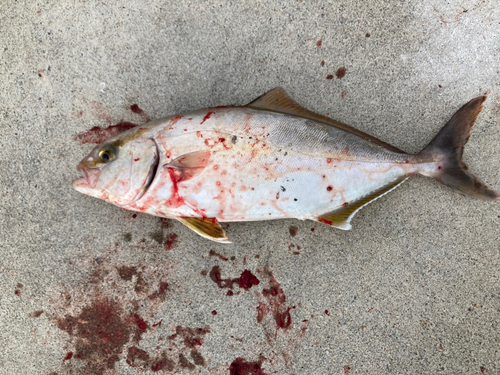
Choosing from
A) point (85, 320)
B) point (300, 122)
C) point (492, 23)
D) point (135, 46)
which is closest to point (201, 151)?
point (300, 122)

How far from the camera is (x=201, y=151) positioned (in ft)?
6.48

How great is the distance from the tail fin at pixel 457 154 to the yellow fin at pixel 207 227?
5.00ft

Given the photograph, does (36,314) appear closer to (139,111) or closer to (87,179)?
(87,179)

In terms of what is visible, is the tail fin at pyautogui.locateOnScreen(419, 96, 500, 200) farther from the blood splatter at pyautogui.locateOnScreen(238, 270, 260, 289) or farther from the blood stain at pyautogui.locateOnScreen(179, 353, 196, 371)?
the blood stain at pyautogui.locateOnScreen(179, 353, 196, 371)

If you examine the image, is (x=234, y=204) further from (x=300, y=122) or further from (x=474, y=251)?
(x=474, y=251)

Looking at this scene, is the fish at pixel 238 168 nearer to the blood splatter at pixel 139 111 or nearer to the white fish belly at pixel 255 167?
the white fish belly at pixel 255 167

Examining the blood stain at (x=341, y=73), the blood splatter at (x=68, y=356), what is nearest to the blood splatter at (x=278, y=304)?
the blood splatter at (x=68, y=356)

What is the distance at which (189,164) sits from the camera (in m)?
1.97

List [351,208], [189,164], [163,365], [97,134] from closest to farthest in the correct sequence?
[189,164] → [351,208] → [163,365] → [97,134]

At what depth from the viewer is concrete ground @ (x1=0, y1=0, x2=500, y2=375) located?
2309 millimetres

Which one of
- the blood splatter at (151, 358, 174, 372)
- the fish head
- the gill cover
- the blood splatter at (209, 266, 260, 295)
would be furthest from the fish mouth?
the blood splatter at (151, 358, 174, 372)

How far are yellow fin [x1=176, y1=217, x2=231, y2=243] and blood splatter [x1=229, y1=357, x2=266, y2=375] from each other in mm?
1020

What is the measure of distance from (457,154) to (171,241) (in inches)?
87.1

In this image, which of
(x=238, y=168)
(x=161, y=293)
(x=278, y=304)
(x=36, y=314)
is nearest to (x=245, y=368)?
(x=278, y=304)
